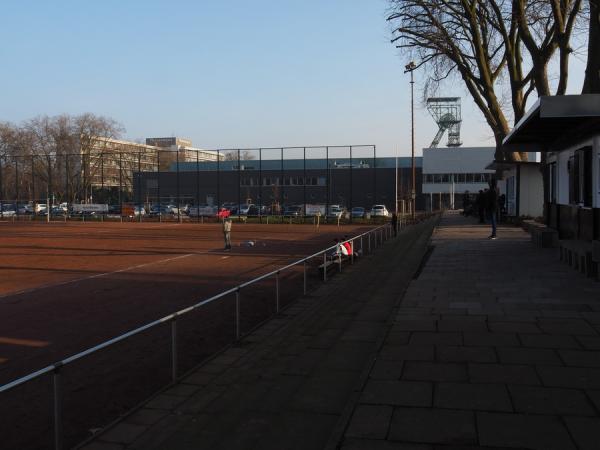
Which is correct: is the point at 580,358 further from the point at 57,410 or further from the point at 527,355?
the point at 57,410

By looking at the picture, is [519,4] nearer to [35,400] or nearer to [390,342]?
[390,342]

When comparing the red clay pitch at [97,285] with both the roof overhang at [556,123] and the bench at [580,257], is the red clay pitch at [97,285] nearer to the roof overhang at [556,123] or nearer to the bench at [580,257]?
the bench at [580,257]

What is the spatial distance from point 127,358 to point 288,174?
2938 inches

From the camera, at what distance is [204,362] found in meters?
7.27

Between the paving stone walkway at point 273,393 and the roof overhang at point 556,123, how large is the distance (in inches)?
198

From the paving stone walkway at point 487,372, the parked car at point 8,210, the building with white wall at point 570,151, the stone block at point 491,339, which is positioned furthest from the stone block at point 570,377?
the parked car at point 8,210

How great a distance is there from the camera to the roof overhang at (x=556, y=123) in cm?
1105

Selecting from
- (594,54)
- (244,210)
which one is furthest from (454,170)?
(594,54)

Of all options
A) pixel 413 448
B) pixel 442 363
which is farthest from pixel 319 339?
pixel 413 448

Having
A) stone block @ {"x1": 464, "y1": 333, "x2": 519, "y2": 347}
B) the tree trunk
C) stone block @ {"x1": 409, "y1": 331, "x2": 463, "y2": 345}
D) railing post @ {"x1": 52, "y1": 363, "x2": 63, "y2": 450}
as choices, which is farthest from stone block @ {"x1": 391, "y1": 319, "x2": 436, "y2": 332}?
the tree trunk

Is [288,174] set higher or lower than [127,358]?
higher

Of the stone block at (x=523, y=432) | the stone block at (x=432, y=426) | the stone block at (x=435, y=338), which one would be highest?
the stone block at (x=435, y=338)

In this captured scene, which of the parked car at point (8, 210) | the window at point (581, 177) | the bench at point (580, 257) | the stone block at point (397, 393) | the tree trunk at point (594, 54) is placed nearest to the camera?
the stone block at point (397, 393)

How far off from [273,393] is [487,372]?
2096mm
